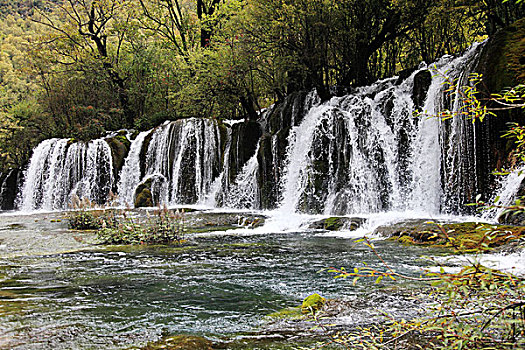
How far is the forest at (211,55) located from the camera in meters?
18.6

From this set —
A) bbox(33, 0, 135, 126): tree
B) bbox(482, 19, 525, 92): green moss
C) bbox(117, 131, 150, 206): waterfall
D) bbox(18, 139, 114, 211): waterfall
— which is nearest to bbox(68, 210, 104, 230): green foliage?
bbox(117, 131, 150, 206): waterfall

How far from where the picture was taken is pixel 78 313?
4.46 meters

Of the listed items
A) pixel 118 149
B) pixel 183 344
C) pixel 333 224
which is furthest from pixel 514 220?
pixel 118 149

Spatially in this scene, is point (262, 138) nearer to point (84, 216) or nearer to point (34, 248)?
point (84, 216)

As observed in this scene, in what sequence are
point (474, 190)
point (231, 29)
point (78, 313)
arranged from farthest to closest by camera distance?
point (231, 29), point (474, 190), point (78, 313)

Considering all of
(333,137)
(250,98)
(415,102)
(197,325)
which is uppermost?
(250,98)

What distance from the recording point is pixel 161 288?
18.5ft

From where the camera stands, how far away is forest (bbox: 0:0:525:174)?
18.6 metres

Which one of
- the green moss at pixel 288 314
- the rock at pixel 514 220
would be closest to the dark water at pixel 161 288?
the green moss at pixel 288 314

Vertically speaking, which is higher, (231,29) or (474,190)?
(231,29)

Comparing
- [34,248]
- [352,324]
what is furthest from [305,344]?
[34,248]

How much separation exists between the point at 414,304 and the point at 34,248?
8155mm

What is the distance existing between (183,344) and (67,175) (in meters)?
22.0

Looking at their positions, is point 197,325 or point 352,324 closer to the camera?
point 352,324
